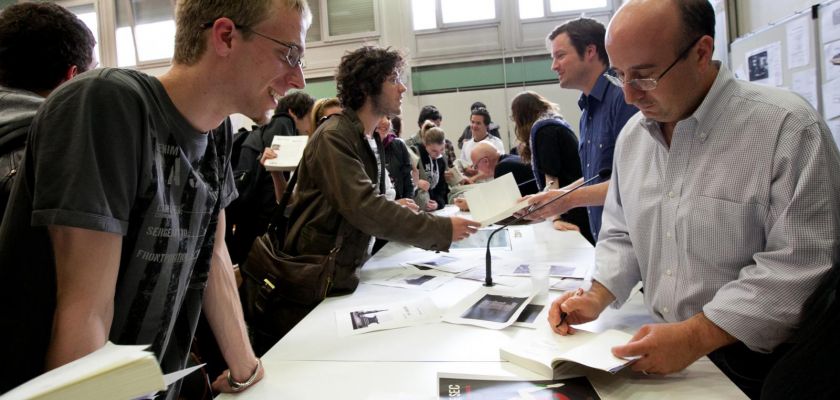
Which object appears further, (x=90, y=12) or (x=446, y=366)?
(x=90, y=12)

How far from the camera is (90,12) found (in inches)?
383

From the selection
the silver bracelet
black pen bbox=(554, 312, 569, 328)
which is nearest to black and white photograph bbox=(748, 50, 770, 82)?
black pen bbox=(554, 312, 569, 328)

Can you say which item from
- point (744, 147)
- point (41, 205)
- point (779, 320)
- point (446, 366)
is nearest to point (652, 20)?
point (744, 147)

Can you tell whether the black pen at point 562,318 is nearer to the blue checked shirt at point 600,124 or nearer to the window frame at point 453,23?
the blue checked shirt at point 600,124

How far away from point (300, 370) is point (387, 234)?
2.44 feet

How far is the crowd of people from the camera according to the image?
2.41ft

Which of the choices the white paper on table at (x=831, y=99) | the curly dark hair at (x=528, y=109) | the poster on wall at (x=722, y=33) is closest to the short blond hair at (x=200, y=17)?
the curly dark hair at (x=528, y=109)

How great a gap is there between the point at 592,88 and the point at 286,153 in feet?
5.47

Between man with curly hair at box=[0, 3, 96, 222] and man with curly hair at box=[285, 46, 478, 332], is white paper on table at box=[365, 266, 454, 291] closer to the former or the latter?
man with curly hair at box=[285, 46, 478, 332]

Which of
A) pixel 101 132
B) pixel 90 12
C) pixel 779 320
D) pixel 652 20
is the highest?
pixel 90 12

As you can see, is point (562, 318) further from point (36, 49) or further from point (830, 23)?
point (830, 23)

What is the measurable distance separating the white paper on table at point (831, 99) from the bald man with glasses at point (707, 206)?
3013 mm

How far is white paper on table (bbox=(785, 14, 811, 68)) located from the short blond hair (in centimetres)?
415

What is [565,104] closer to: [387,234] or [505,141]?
[505,141]
